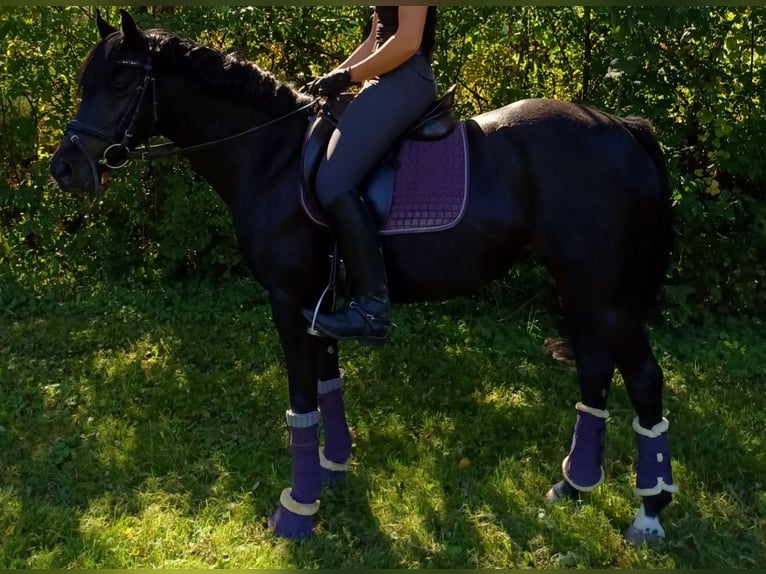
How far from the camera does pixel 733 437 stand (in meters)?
3.98

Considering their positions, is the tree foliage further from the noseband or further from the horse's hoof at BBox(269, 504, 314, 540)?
the horse's hoof at BBox(269, 504, 314, 540)

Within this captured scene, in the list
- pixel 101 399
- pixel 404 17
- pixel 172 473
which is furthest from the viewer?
pixel 101 399

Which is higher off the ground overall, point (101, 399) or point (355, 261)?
point (355, 261)

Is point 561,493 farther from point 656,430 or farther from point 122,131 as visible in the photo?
point 122,131

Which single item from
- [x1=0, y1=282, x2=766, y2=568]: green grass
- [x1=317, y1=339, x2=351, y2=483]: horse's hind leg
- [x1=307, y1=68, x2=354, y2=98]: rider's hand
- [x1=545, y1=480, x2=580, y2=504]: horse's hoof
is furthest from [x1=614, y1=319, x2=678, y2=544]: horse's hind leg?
[x1=307, y1=68, x2=354, y2=98]: rider's hand

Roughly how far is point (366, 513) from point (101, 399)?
7.38ft

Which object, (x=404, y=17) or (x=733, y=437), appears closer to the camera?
(x=404, y=17)

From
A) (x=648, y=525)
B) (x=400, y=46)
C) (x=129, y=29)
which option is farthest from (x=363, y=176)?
(x=648, y=525)

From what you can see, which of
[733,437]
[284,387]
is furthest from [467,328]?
[733,437]

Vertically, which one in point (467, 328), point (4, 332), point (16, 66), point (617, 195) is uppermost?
point (16, 66)

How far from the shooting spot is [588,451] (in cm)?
335

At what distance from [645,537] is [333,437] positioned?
66.8 inches

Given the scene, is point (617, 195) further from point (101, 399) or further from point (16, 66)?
point (16, 66)

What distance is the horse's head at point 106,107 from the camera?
294 centimetres
